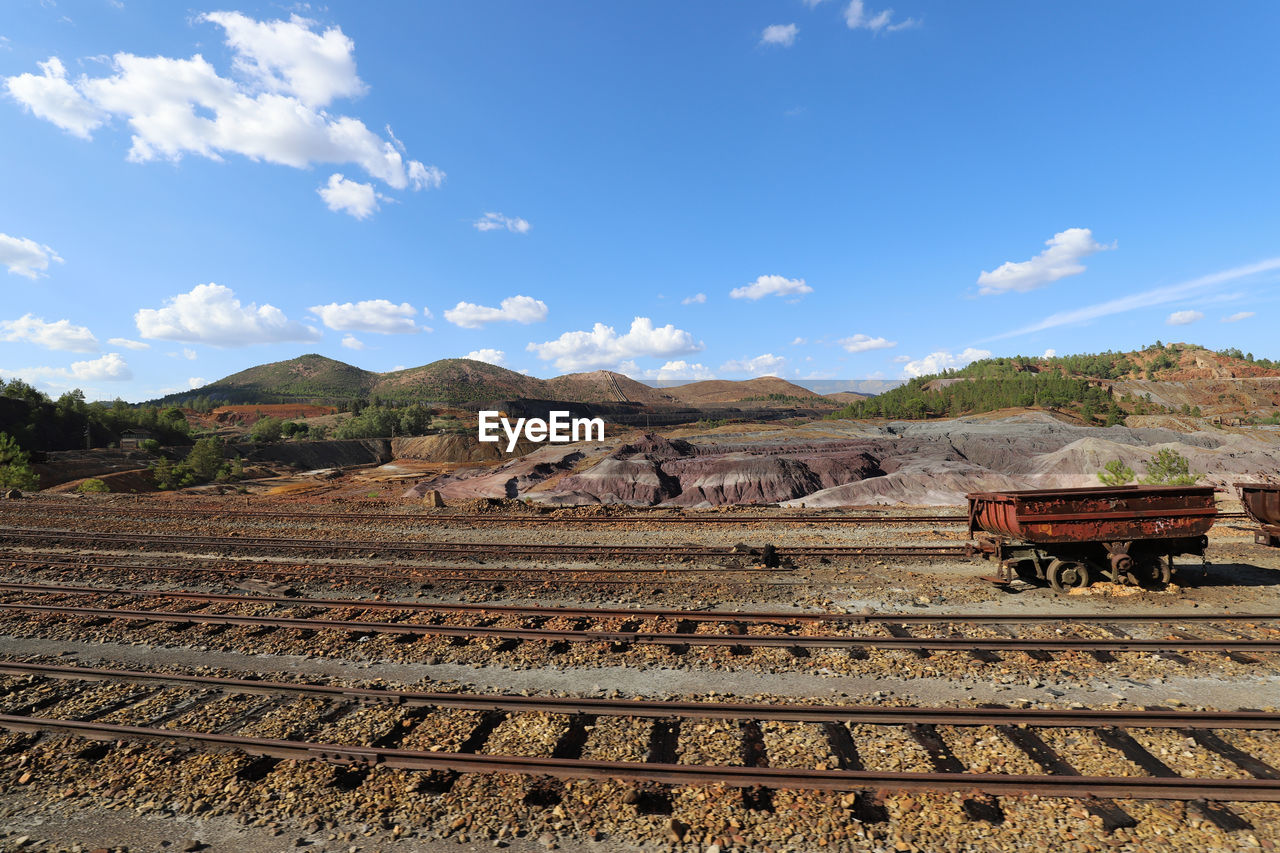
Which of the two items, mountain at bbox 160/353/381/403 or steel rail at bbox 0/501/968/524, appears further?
mountain at bbox 160/353/381/403

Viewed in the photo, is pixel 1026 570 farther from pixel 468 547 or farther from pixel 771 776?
pixel 468 547

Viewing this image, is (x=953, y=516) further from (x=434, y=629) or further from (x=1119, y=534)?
(x=434, y=629)

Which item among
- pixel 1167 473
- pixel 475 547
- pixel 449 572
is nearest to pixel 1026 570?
pixel 449 572

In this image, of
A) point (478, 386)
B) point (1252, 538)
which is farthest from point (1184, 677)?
point (478, 386)

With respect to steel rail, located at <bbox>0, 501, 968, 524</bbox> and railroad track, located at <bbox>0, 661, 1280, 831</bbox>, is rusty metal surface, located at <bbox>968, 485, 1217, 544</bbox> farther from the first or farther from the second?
steel rail, located at <bbox>0, 501, 968, 524</bbox>

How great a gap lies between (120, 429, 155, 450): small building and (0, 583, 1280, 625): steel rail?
260 feet

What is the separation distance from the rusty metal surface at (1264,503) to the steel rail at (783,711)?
522 inches

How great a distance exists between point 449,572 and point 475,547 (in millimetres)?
3739

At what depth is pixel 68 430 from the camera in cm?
7475

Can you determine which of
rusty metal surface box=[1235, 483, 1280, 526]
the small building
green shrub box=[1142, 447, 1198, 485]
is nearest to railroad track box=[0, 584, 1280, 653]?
rusty metal surface box=[1235, 483, 1280, 526]

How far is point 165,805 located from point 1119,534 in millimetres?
17734

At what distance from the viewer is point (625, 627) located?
10.8 metres

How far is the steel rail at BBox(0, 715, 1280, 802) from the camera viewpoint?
572 centimetres

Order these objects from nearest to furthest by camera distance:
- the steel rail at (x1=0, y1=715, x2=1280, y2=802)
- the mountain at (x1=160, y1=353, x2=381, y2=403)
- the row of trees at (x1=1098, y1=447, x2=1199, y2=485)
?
1. the steel rail at (x1=0, y1=715, x2=1280, y2=802)
2. the row of trees at (x1=1098, y1=447, x2=1199, y2=485)
3. the mountain at (x1=160, y1=353, x2=381, y2=403)
